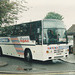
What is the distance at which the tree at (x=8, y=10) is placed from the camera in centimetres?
1332

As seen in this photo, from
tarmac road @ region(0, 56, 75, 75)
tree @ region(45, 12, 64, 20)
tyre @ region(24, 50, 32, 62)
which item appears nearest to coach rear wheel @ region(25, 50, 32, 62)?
tyre @ region(24, 50, 32, 62)

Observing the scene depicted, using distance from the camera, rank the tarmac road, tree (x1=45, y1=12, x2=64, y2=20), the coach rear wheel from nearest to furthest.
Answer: the tarmac road → the coach rear wheel → tree (x1=45, y1=12, x2=64, y2=20)

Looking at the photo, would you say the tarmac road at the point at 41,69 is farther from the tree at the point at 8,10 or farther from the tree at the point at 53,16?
the tree at the point at 53,16

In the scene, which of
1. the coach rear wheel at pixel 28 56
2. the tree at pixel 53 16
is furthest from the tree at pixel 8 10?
the tree at pixel 53 16

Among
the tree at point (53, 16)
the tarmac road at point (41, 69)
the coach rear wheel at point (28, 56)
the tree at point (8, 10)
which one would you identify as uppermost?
the tree at point (53, 16)

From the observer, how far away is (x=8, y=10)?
13.8 metres

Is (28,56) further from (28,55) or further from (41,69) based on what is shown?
(41,69)

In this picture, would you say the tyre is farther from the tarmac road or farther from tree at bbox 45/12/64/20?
tree at bbox 45/12/64/20

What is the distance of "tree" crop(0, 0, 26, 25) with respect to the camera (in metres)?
13.3

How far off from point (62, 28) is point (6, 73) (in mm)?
5857

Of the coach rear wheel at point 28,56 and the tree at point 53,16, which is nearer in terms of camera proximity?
the coach rear wheel at point 28,56

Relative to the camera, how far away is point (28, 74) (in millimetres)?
10016

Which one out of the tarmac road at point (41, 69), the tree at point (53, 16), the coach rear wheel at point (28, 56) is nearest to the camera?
the tarmac road at point (41, 69)

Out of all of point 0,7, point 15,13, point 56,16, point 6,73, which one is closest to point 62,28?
point 15,13
